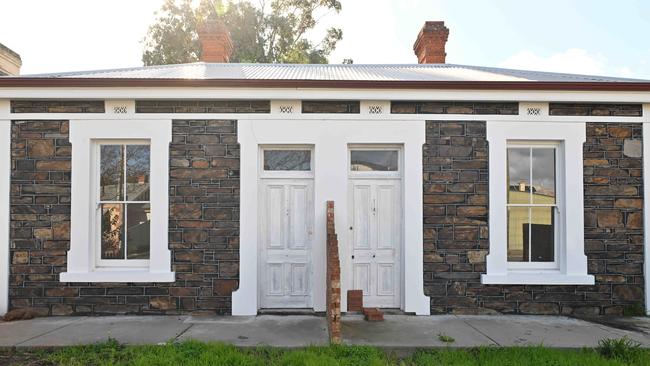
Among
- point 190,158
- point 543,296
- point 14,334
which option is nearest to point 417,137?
point 543,296

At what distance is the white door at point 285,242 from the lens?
6246 millimetres

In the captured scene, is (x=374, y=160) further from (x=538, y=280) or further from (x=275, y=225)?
(x=538, y=280)

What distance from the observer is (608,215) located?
6168 mm

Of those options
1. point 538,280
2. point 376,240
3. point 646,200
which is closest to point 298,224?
point 376,240

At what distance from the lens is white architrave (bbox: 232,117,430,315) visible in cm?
605

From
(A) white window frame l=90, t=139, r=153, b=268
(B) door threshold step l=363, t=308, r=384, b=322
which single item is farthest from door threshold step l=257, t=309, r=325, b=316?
(A) white window frame l=90, t=139, r=153, b=268

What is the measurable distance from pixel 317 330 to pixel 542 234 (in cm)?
371

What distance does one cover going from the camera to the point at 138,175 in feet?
20.5

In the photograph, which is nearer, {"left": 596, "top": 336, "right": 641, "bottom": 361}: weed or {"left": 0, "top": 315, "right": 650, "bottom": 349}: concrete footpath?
{"left": 596, "top": 336, "right": 641, "bottom": 361}: weed

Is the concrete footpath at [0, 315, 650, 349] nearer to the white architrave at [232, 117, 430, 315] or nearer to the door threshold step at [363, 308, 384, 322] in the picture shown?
the door threshold step at [363, 308, 384, 322]

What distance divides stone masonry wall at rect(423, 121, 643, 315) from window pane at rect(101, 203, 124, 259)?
178 inches

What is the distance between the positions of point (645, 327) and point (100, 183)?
25.7 feet

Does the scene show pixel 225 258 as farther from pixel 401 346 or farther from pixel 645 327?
pixel 645 327

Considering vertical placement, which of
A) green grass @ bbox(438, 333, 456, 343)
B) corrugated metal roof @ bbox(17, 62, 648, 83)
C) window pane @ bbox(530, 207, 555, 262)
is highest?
corrugated metal roof @ bbox(17, 62, 648, 83)
